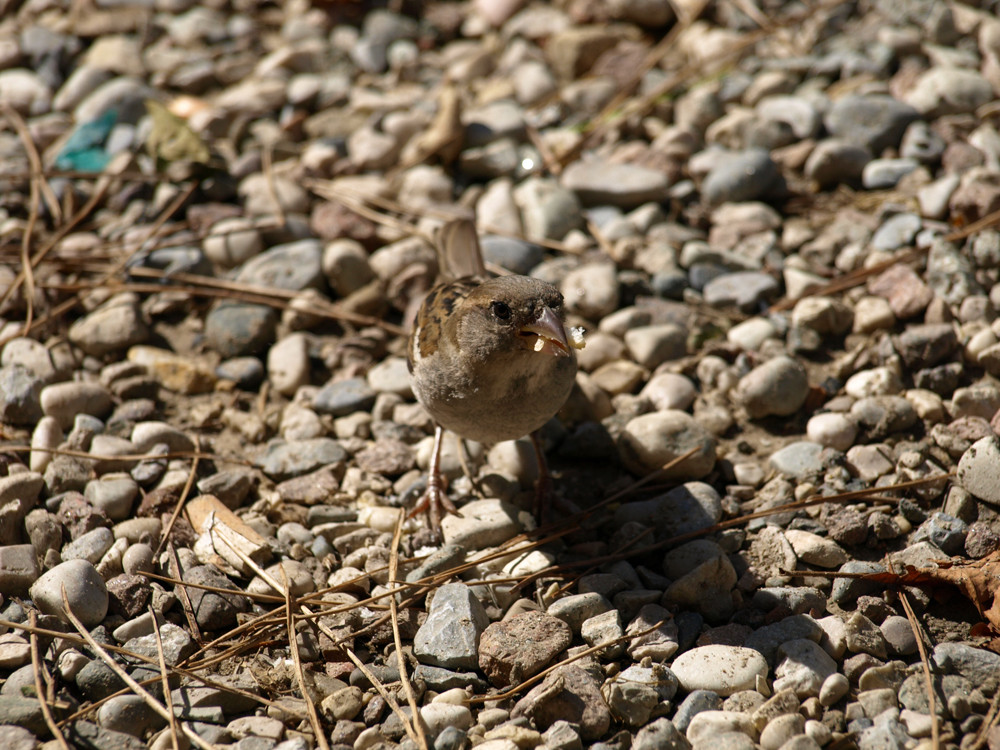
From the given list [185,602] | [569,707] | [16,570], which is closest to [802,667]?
[569,707]

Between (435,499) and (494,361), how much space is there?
76 cm

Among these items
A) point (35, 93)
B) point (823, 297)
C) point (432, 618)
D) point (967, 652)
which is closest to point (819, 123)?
point (823, 297)

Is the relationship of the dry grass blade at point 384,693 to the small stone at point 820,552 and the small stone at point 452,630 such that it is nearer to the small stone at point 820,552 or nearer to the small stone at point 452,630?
the small stone at point 452,630

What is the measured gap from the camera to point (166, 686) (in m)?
2.66

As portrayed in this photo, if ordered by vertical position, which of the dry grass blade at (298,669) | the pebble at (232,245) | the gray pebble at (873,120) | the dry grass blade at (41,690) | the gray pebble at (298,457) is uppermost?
the gray pebble at (873,120)

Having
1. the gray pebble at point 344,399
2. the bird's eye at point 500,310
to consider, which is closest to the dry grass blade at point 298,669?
the gray pebble at point 344,399

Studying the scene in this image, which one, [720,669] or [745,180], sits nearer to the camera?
[720,669]

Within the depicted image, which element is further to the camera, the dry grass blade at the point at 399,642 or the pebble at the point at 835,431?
the pebble at the point at 835,431

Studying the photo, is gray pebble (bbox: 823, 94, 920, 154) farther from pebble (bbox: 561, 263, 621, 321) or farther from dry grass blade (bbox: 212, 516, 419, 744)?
dry grass blade (bbox: 212, 516, 419, 744)

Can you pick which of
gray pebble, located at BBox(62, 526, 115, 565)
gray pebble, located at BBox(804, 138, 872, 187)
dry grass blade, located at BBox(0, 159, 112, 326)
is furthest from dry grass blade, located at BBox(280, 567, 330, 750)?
gray pebble, located at BBox(804, 138, 872, 187)

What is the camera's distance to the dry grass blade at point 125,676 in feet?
8.42

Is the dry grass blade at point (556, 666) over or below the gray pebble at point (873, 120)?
below

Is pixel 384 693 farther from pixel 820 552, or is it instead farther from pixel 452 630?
pixel 820 552

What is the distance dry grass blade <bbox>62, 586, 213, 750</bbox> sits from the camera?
257 cm
